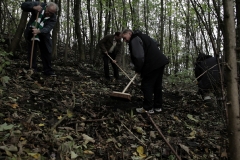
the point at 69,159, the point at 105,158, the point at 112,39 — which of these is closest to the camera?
the point at 69,159

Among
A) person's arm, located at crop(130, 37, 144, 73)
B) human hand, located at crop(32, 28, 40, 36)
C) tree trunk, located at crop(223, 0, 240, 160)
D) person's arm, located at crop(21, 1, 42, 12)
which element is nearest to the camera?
tree trunk, located at crop(223, 0, 240, 160)

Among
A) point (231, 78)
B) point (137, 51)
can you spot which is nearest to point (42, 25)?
point (137, 51)

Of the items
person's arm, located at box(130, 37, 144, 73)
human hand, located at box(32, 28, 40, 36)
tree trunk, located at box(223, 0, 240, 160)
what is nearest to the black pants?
human hand, located at box(32, 28, 40, 36)

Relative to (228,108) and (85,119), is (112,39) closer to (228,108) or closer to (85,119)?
(85,119)

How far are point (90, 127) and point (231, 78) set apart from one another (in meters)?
2.61

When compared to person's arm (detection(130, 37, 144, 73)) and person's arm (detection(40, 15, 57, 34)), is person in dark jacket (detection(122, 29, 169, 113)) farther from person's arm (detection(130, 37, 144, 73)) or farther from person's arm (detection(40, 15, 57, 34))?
person's arm (detection(40, 15, 57, 34))

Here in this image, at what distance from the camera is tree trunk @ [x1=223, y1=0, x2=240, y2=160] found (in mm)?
1768

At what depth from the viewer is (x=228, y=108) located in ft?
6.08

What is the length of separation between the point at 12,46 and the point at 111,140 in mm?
5060

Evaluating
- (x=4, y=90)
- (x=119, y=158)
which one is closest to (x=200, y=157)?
A: (x=119, y=158)

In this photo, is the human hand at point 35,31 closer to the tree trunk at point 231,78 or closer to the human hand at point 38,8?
the human hand at point 38,8

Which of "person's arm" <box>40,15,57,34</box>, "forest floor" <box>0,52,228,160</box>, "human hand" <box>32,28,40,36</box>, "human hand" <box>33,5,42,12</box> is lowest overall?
"forest floor" <box>0,52,228,160</box>

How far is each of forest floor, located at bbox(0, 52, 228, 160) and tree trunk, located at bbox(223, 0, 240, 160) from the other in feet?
1.58

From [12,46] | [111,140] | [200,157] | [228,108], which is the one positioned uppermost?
[12,46]
